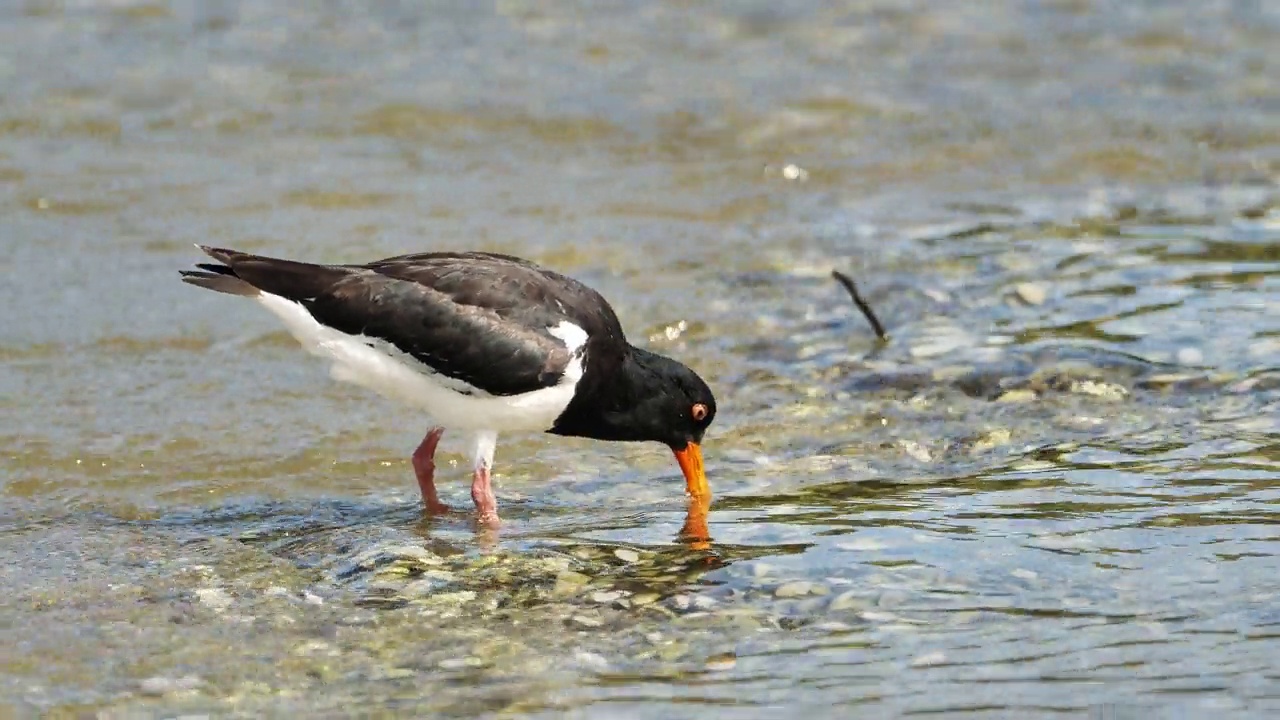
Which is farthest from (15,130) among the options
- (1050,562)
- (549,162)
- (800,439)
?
(1050,562)

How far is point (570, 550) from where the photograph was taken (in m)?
6.31

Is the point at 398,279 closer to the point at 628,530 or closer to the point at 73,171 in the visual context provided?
the point at 628,530

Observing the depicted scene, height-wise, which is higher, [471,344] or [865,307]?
[471,344]

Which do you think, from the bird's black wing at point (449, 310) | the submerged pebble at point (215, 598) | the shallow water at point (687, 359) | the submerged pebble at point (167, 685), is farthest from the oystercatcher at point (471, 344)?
the submerged pebble at point (167, 685)

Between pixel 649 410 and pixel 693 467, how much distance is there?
0.29 m

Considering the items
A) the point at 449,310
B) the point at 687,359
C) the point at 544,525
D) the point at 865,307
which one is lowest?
the point at 544,525

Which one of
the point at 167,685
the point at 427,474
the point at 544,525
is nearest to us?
the point at 167,685

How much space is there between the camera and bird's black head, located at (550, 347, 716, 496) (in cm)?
710

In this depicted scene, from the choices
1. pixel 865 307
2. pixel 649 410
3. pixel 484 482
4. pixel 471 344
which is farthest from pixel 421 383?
pixel 865 307

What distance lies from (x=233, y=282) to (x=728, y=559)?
7.34 feet

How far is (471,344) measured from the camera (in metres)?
6.82

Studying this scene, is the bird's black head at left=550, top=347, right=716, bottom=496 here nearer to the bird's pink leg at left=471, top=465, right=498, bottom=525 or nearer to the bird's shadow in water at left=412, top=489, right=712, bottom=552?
the bird's shadow in water at left=412, top=489, right=712, bottom=552

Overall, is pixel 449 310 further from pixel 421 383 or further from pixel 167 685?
pixel 167 685

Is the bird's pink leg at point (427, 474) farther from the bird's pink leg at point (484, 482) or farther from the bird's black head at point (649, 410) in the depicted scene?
the bird's black head at point (649, 410)
